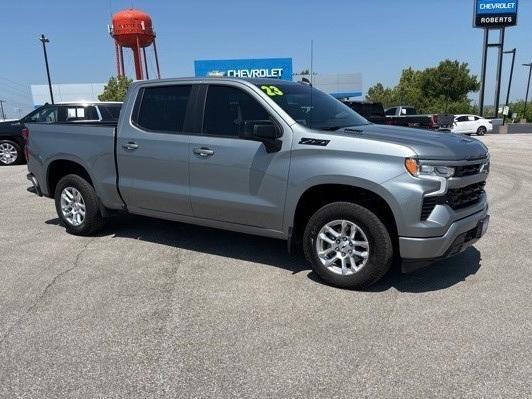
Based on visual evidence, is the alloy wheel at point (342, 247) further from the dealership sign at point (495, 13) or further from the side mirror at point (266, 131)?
the dealership sign at point (495, 13)

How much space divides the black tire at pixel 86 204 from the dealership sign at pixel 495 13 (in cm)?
4359

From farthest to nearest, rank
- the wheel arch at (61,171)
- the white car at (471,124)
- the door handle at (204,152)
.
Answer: the white car at (471,124) < the wheel arch at (61,171) < the door handle at (204,152)

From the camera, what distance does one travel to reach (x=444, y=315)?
3.92 m

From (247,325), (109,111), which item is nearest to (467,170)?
(247,325)

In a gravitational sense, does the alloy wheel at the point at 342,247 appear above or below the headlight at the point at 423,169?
below

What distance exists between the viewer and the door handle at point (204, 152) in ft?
16.3

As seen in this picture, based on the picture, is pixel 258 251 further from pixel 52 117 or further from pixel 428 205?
pixel 52 117

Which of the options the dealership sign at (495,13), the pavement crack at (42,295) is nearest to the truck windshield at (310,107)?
the pavement crack at (42,295)

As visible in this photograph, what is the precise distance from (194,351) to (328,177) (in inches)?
73.5

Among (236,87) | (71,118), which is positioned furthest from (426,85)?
(236,87)

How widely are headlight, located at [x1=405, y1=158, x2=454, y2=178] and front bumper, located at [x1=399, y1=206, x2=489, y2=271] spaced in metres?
0.46

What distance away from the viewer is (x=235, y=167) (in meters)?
4.82

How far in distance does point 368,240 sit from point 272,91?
1798 mm

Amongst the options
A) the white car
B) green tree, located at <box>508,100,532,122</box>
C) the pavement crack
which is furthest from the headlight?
green tree, located at <box>508,100,532,122</box>
